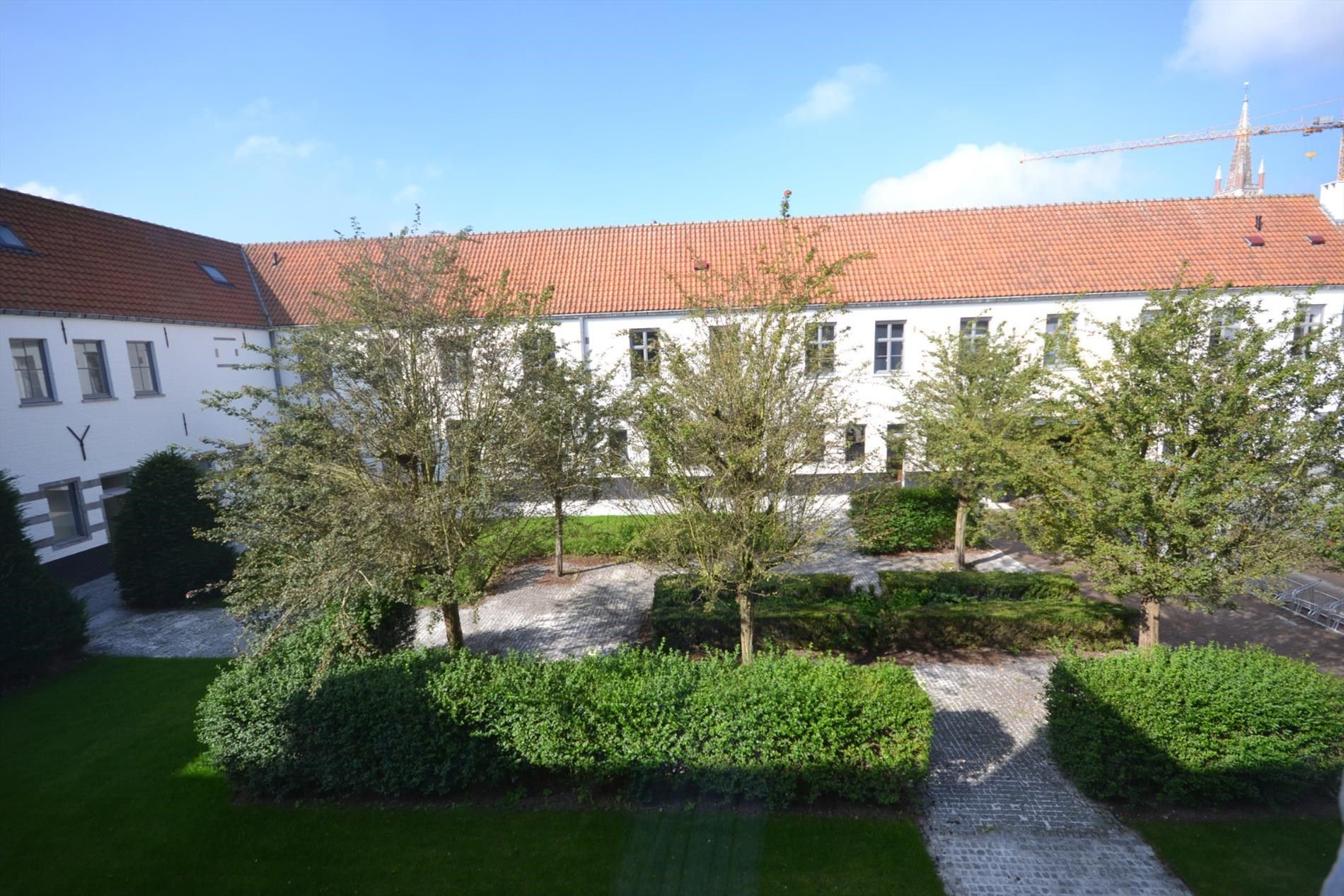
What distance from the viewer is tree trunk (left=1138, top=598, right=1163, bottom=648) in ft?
29.2

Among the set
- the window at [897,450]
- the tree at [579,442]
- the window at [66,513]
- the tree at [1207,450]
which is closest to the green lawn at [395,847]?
the tree at [1207,450]

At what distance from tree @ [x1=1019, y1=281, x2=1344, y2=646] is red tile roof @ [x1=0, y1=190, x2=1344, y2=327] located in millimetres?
12469

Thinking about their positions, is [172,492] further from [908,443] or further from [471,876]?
[908,443]

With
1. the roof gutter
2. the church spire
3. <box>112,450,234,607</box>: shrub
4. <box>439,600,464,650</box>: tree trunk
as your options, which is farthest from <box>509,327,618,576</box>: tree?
the church spire

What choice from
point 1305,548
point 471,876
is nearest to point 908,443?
point 1305,548

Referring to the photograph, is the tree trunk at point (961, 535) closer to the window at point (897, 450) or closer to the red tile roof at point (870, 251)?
the window at point (897, 450)

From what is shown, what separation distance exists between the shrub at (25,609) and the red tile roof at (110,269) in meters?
6.50

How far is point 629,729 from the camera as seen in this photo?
23.2ft

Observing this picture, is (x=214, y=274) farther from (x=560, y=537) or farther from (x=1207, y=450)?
(x=1207, y=450)

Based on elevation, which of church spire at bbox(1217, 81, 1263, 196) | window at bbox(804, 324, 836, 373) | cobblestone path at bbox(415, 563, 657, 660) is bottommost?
cobblestone path at bbox(415, 563, 657, 660)

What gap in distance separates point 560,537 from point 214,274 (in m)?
16.1

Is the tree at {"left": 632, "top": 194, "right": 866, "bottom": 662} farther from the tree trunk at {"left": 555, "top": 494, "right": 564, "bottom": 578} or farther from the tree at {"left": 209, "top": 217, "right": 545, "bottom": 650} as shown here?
the tree trunk at {"left": 555, "top": 494, "right": 564, "bottom": 578}

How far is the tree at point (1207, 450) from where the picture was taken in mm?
7512

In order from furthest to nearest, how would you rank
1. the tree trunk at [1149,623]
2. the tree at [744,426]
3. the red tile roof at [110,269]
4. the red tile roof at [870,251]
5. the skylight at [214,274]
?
the skylight at [214,274], the red tile roof at [870,251], the red tile roof at [110,269], the tree trunk at [1149,623], the tree at [744,426]
